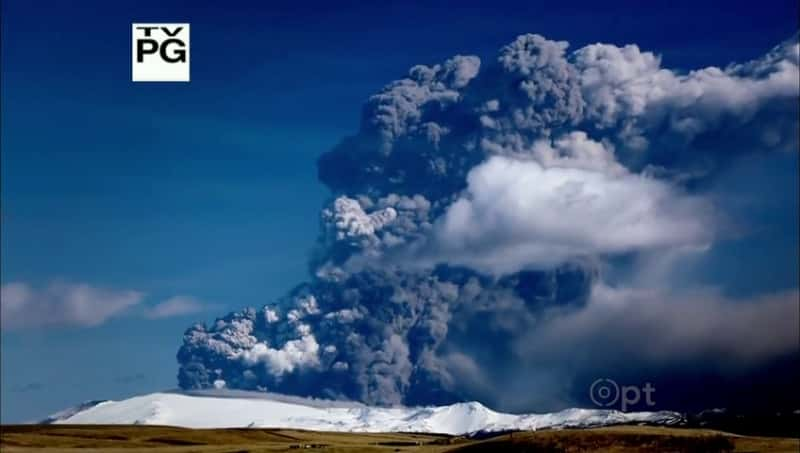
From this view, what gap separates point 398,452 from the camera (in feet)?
624

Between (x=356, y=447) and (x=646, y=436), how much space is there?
59496 millimetres

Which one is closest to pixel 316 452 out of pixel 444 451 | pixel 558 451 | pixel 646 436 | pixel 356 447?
pixel 356 447

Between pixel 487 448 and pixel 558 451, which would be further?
pixel 487 448

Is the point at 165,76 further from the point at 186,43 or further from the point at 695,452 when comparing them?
the point at 695,452

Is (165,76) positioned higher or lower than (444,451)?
higher

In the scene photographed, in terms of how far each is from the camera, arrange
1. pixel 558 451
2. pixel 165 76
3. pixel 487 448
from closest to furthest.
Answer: pixel 165 76, pixel 558 451, pixel 487 448

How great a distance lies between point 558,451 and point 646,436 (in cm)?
1448

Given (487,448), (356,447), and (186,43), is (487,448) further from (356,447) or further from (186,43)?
(186,43)

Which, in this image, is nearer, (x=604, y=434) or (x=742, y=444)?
(x=742, y=444)

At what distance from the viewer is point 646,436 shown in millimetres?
161500

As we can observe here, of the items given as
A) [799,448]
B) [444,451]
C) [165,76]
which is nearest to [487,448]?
[444,451]

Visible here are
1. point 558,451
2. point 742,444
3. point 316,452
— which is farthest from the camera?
point 316,452

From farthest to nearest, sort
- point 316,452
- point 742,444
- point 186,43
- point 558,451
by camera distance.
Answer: point 316,452 → point 558,451 → point 742,444 → point 186,43

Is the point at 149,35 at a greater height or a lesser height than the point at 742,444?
greater
